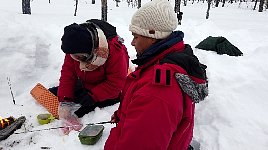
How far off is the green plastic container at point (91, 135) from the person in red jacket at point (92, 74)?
310mm

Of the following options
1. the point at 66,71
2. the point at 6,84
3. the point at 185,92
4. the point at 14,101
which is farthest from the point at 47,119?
the point at 185,92

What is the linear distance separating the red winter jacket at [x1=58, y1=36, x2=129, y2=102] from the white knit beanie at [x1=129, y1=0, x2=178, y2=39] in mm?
1911

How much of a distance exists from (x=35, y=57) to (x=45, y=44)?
56 centimetres

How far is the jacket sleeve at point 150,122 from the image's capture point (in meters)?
1.44

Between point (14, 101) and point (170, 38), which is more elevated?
point (170, 38)

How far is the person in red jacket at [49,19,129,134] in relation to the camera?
10.9 ft

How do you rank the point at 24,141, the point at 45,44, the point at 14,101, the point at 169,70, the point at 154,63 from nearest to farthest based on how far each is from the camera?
the point at 169,70 → the point at 154,63 → the point at 24,141 → the point at 14,101 → the point at 45,44

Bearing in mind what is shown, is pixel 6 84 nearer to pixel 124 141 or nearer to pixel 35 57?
pixel 35 57

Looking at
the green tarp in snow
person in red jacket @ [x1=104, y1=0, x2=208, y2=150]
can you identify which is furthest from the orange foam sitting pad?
the green tarp in snow

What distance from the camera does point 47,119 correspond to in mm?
3533

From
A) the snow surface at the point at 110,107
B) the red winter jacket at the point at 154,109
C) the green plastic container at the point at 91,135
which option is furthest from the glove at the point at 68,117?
the red winter jacket at the point at 154,109

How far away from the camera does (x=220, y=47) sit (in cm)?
692

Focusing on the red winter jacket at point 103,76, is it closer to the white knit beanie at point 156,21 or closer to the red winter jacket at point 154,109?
the white knit beanie at point 156,21

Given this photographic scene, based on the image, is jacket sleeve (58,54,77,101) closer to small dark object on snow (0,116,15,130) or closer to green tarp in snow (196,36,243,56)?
small dark object on snow (0,116,15,130)
